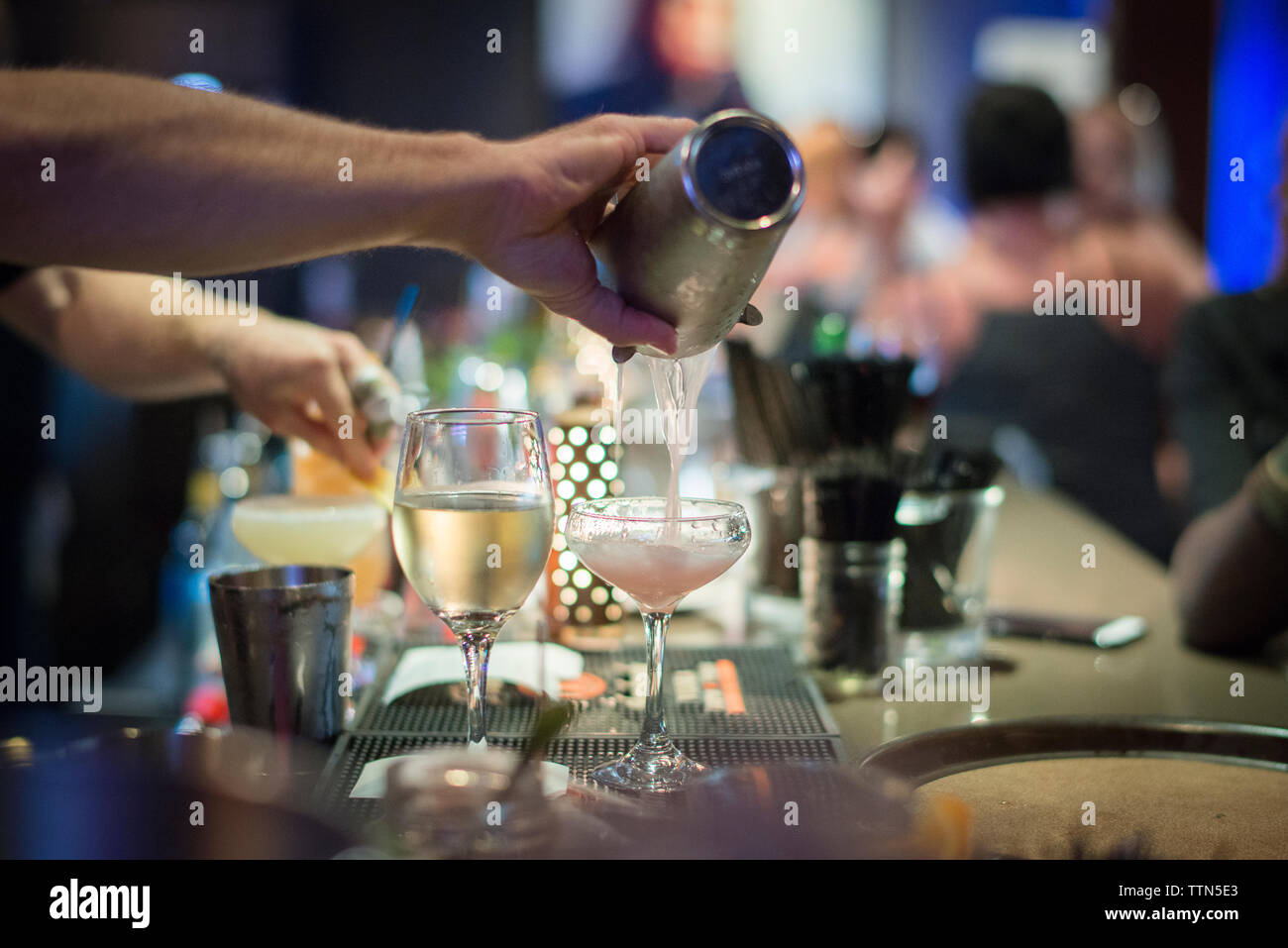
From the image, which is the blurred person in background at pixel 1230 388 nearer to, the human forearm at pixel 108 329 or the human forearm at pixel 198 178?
the human forearm at pixel 198 178

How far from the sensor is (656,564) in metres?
0.92

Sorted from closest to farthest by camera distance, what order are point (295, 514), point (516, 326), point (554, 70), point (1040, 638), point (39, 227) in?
point (39, 227), point (295, 514), point (1040, 638), point (516, 326), point (554, 70)

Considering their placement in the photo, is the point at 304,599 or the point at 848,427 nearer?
the point at 304,599

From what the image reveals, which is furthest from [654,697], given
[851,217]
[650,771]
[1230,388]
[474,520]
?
[851,217]

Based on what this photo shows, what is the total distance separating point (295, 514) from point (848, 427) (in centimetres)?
65

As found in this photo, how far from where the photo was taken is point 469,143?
2.83 ft

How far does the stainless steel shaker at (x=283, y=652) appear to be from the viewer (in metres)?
0.92

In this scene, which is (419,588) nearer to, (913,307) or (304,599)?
(304,599)

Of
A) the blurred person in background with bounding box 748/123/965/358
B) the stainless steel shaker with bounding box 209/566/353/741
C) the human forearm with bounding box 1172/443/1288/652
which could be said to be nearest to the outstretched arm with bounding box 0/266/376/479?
the stainless steel shaker with bounding box 209/566/353/741
